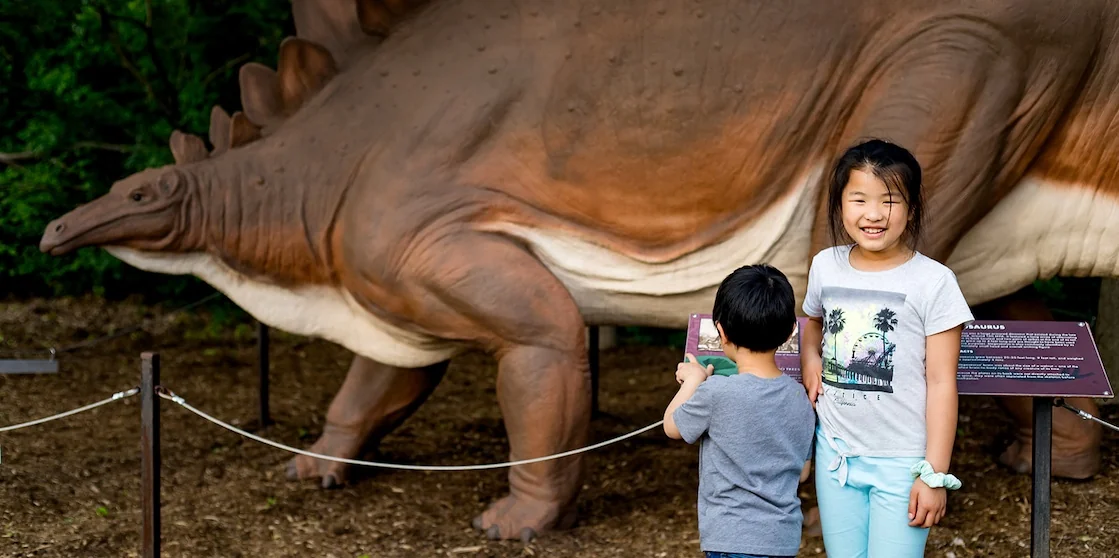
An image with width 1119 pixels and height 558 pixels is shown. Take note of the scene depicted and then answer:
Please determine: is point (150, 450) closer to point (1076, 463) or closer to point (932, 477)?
point (932, 477)

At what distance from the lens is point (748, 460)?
2492 millimetres

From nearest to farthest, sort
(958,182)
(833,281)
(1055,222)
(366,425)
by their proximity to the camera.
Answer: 1. (833,281)
2. (958,182)
3. (1055,222)
4. (366,425)

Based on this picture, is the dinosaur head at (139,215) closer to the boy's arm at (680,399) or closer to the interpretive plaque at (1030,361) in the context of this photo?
the boy's arm at (680,399)

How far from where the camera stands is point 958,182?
3777 mm

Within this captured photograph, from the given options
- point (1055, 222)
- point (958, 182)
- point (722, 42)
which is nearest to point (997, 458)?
point (1055, 222)

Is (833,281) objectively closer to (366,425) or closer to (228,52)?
(366,425)

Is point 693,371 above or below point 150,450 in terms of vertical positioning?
above

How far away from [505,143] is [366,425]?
4.82 feet

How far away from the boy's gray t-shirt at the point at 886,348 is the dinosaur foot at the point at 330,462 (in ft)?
9.22

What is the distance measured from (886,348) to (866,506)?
349 mm

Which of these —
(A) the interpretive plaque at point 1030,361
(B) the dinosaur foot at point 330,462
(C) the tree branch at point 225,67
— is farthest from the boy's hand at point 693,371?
(C) the tree branch at point 225,67

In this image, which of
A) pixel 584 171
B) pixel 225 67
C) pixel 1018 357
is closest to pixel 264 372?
pixel 225 67

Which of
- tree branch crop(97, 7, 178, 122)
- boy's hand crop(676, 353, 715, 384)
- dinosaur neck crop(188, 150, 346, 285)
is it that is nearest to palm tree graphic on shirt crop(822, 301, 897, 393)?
boy's hand crop(676, 353, 715, 384)

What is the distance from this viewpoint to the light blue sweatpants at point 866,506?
8.33 ft
